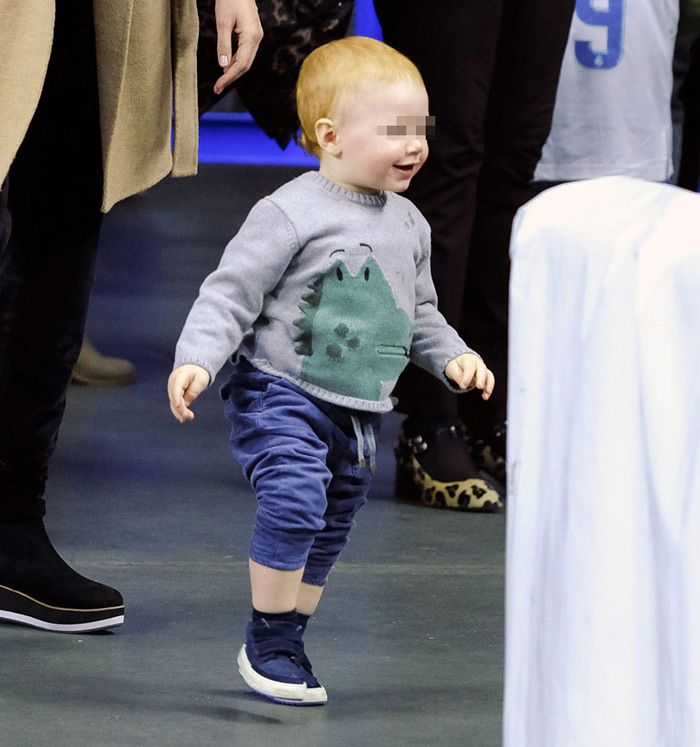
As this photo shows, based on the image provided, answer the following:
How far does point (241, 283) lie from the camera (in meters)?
2.08

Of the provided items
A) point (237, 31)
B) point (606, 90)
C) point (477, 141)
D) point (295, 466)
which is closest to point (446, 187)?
point (477, 141)

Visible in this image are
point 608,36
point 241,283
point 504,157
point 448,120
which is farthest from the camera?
point 608,36

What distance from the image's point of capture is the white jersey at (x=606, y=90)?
12.0 feet

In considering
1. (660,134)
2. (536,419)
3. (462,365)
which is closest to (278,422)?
(462,365)

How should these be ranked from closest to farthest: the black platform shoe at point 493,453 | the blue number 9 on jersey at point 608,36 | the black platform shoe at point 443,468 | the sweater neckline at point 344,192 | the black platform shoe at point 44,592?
the sweater neckline at point 344,192
the black platform shoe at point 44,592
the black platform shoe at point 443,468
the black platform shoe at point 493,453
the blue number 9 on jersey at point 608,36

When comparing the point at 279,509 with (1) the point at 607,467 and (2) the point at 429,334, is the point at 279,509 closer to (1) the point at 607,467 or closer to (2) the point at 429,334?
(2) the point at 429,334

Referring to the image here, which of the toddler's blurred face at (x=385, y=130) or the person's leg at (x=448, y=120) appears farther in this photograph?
the person's leg at (x=448, y=120)

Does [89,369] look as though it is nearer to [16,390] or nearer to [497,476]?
[497,476]

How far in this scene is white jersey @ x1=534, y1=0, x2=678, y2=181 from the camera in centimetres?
365

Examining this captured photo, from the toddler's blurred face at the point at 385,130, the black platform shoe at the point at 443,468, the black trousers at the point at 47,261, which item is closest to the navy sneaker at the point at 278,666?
the black trousers at the point at 47,261

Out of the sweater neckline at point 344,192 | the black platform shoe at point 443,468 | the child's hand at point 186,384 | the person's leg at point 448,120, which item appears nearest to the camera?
the child's hand at point 186,384

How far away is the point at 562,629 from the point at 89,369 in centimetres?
306

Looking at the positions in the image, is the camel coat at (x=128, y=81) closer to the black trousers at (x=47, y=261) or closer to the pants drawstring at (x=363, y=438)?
the black trousers at (x=47, y=261)

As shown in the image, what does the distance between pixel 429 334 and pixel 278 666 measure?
0.48m
